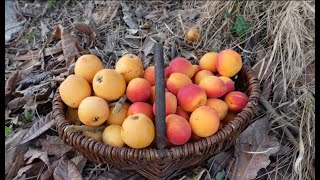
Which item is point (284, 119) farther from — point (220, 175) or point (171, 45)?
point (171, 45)

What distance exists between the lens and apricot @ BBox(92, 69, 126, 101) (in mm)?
1457

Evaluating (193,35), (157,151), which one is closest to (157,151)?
(157,151)

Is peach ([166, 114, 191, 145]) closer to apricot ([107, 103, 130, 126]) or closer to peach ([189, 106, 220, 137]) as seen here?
peach ([189, 106, 220, 137])

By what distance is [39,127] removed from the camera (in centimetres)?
173

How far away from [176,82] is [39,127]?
65 centimetres

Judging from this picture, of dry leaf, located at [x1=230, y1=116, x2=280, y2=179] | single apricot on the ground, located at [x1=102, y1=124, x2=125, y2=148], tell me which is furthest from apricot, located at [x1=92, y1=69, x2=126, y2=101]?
dry leaf, located at [x1=230, y1=116, x2=280, y2=179]

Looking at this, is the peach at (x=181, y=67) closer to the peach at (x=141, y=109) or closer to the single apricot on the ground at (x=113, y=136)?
the peach at (x=141, y=109)

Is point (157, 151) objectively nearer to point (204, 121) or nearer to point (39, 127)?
point (204, 121)

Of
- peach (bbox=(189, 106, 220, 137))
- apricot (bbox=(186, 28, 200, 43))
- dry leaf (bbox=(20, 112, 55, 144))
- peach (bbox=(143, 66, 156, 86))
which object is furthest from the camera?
apricot (bbox=(186, 28, 200, 43))

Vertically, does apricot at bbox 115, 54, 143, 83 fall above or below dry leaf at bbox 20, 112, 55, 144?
above

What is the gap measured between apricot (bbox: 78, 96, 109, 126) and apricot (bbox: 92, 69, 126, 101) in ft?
0.11

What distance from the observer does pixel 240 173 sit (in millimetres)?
1537

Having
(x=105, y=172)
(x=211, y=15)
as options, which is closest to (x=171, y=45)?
(x=211, y=15)

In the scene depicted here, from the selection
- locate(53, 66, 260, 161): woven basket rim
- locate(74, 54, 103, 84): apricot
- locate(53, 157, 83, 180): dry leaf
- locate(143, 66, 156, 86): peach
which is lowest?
locate(53, 157, 83, 180): dry leaf
